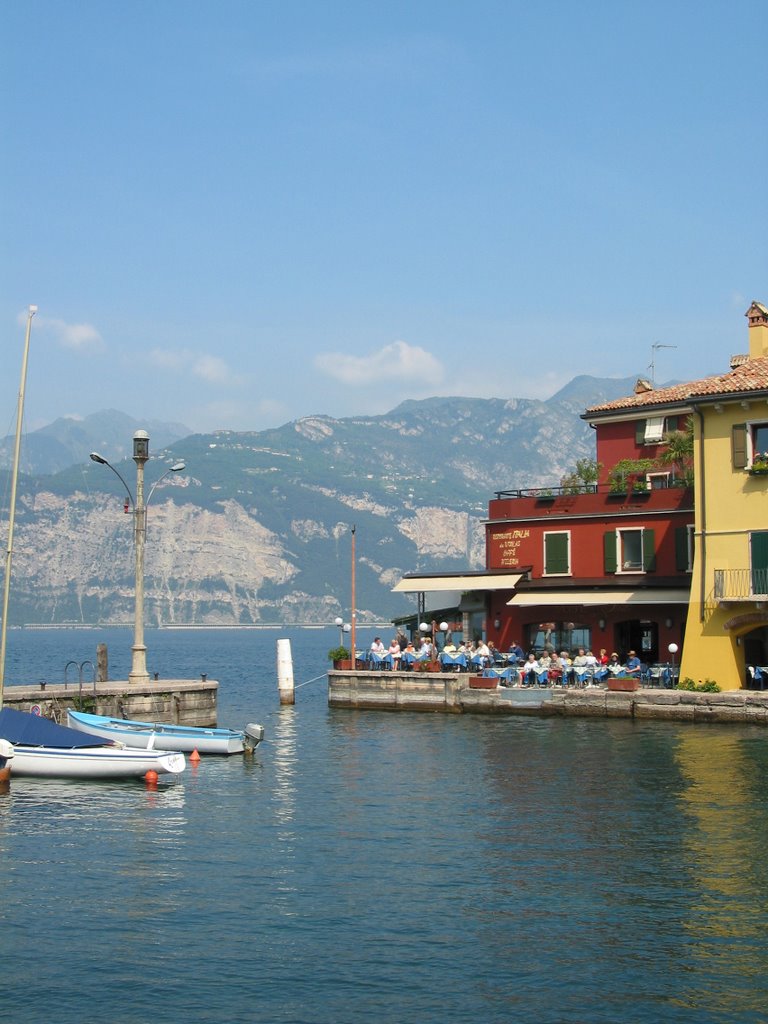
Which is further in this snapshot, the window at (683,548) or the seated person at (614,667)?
the window at (683,548)

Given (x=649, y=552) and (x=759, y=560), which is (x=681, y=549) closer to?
(x=649, y=552)

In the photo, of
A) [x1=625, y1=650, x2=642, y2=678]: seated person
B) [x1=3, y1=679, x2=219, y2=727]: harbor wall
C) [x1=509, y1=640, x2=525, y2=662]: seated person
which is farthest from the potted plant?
[x1=625, y1=650, x2=642, y2=678]: seated person

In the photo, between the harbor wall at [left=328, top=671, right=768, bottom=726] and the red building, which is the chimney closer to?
the red building

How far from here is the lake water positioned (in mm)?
16594

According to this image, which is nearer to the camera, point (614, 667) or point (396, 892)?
point (396, 892)

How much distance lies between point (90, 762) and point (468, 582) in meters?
26.7

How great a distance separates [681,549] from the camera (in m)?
52.9

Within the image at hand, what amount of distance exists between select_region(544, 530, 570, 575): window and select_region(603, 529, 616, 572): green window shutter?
1842mm

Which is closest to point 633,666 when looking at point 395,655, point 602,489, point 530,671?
point 530,671

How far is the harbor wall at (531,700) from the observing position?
44188 millimetres

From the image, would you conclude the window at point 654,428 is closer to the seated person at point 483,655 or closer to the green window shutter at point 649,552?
the green window shutter at point 649,552

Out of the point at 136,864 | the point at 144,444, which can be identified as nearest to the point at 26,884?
the point at 136,864

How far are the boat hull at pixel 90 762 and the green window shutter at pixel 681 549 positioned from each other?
88.3 feet

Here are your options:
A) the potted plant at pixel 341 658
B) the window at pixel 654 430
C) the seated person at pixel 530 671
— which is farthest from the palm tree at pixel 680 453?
the potted plant at pixel 341 658
